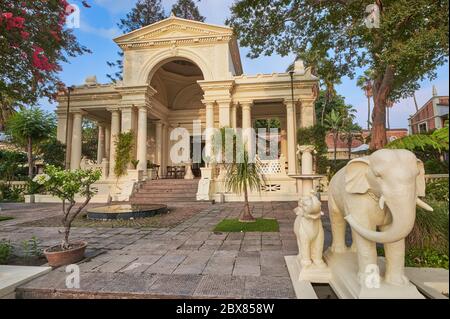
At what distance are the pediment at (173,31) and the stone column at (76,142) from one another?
5202 mm

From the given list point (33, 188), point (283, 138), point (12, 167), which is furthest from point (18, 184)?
point (283, 138)

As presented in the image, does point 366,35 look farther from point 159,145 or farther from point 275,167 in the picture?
point 159,145

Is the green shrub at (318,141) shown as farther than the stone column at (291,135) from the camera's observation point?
No

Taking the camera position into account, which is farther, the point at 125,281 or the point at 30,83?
the point at 30,83

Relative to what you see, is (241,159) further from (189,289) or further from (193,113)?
(193,113)

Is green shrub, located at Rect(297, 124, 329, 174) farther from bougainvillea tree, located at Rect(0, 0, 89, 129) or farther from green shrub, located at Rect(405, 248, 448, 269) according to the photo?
bougainvillea tree, located at Rect(0, 0, 89, 129)

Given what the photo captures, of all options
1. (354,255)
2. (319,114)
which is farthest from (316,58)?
(319,114)

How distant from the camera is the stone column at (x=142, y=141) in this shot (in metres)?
14.0

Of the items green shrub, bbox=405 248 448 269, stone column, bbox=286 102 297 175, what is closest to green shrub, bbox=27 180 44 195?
stone column, bbox=286 102 297 175

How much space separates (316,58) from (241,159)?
6.07 m

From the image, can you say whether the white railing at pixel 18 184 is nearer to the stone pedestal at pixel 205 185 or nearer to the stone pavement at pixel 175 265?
the stone pedestal at pixel 205 185

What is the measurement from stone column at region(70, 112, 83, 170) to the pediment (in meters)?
5.20

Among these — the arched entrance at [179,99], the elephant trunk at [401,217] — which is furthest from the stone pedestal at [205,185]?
the elephant trunk at [401,217]

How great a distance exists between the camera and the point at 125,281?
10.4ft
